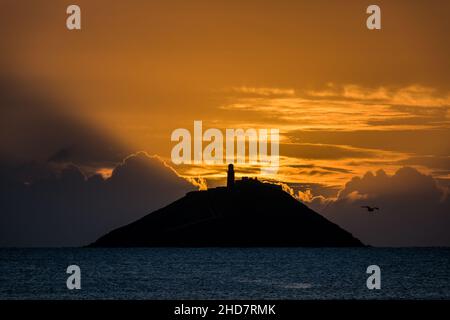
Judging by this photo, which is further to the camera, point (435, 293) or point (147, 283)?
point (147, 283)

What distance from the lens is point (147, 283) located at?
247 feet

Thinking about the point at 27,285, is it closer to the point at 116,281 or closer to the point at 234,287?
the point at 116,281

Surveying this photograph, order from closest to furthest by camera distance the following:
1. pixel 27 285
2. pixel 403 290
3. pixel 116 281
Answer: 1. pixel 403 290
2. pixel 27 285
3. pixel 116 281
